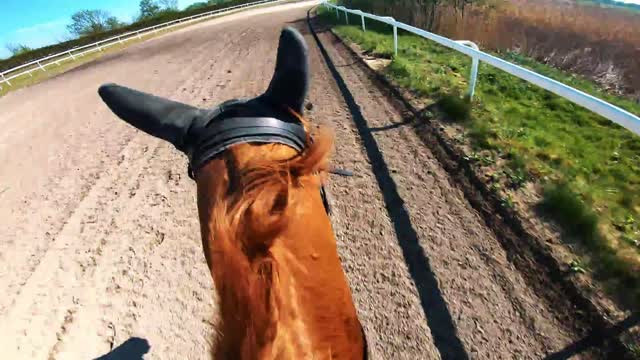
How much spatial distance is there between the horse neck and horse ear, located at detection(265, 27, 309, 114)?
0.38 meters

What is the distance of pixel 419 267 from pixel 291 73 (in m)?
2.24

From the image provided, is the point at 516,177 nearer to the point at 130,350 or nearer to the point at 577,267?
the point at 577,267

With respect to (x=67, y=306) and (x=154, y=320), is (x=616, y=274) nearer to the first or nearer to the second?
(x=154, y=320)

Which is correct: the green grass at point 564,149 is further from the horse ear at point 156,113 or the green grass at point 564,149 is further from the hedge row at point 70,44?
the hedge row at point 70,44

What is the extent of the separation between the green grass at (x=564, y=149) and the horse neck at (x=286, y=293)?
267cm

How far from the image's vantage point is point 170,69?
39.7ft

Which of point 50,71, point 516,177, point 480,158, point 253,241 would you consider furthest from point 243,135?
point 50,71

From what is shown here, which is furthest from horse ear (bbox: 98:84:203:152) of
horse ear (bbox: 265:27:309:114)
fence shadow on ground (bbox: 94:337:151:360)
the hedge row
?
the hedge row

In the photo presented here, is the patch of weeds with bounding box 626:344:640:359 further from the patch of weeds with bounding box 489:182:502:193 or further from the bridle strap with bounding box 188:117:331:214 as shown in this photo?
the bridle strap with bounding box 188:117:331:214

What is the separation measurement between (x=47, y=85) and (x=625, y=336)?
18221 millimetres

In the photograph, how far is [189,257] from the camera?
11.4 ft

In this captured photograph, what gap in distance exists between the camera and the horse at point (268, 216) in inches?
30.9

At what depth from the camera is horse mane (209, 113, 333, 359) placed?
0.76 metres

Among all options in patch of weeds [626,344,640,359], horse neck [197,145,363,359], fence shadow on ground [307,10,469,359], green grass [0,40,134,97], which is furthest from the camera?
green grass [0,40,134,97]
